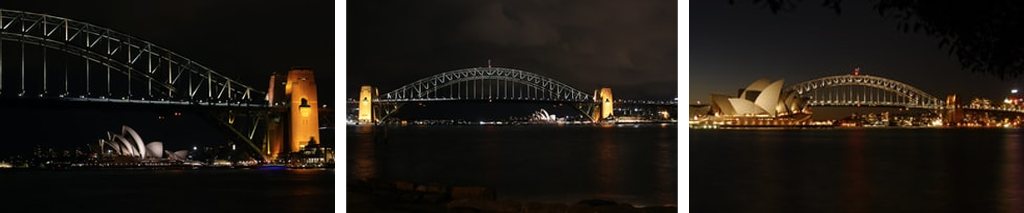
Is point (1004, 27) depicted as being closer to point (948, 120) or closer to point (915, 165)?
point (915, 165)

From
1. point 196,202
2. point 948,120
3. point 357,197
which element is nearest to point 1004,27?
point 357,197

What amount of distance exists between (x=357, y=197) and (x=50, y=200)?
688cm

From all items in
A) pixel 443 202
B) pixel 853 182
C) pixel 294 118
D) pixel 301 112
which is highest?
pixel 301 112

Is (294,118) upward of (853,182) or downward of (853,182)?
upward

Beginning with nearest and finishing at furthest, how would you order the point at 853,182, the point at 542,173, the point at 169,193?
1. the point at 169,193
2. the point at 853,182
3. the point at 542,173

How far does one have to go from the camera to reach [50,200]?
13.4 meters

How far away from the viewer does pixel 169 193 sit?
14.1 meters

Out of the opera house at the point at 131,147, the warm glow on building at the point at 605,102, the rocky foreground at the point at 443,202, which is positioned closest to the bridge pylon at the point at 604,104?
the warm glow on building at the point at 605,102

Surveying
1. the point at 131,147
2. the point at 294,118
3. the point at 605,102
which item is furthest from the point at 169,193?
the point at 605,102

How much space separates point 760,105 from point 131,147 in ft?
114

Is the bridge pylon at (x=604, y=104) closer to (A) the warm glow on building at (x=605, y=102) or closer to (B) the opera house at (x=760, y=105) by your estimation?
(A) the warm glow on building at (x=605, y=102)

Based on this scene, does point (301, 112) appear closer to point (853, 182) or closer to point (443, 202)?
point (853, 182)

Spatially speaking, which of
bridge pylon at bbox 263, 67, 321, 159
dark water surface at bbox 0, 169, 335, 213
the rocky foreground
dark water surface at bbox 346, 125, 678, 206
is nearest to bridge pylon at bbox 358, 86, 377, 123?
dark water surface at bbox 346, 125, 678, 206

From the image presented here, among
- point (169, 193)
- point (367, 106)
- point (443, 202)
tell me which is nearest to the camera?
point (443, 202)
